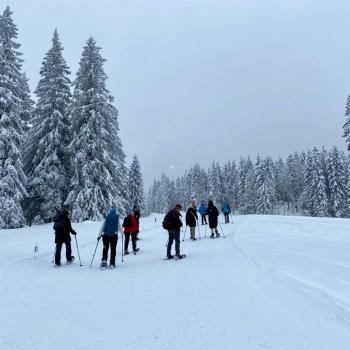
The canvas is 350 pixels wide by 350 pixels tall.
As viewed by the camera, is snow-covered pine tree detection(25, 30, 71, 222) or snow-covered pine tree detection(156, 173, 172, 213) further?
snow-covered pine tree detection(156, 173, 172, 213)

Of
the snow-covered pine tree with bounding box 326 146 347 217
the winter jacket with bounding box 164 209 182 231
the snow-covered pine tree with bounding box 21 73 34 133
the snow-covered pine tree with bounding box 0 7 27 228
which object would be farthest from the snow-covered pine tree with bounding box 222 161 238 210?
the winter jacket with bounding box 164 209 182 231

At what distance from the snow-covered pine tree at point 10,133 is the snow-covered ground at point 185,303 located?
14104 millimetres

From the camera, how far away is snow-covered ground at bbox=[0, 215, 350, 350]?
5137 millimetres

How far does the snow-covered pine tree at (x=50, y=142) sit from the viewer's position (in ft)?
97.2

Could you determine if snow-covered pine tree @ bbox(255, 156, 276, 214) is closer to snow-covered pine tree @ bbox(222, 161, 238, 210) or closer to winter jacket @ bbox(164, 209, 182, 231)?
snow-covered pine tree @ bbox(222, 161, 238, 210)

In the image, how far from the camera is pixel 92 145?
30.2m

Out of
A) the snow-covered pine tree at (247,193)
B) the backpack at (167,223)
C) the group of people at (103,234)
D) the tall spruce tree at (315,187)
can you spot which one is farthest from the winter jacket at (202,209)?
the snow-covered pine tree at (247,193)

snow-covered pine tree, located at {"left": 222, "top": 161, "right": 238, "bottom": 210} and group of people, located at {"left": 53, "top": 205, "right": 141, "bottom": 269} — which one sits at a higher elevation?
snow-covered pine tree, located at {"left": 222, "top": 161, "right": 238, "bottom": 210}

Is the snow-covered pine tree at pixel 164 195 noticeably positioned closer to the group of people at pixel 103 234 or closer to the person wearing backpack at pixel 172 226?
the person wearing backpack at pixel 172 226

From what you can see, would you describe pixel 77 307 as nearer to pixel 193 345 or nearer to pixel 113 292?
pixel 113 292

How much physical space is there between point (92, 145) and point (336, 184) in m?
51.4

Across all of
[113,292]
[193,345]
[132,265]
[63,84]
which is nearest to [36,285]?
[113,292]

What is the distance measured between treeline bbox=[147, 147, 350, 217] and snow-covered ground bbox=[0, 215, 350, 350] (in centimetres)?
5376

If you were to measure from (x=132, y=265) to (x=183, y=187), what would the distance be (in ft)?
399
